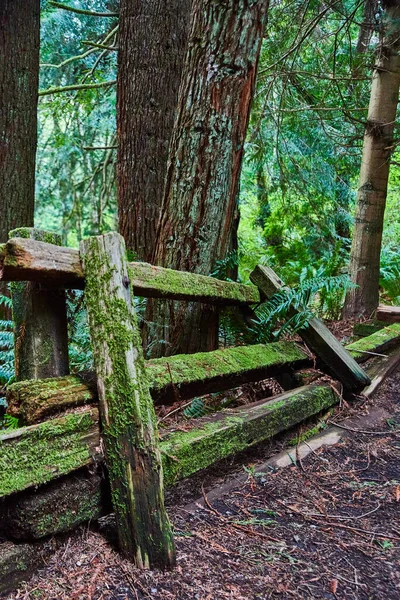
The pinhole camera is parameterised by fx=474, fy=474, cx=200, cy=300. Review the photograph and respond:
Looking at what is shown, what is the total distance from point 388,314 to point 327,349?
9.30ft

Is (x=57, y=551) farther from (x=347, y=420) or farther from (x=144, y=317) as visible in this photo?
(x=347, y=420)

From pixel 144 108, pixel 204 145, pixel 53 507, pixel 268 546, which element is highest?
Answer: pixel 144 108

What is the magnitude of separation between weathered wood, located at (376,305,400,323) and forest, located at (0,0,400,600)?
4 cm

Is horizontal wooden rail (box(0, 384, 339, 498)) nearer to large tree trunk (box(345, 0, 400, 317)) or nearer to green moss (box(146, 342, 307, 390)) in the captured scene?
green moss (box(146, 342, 307, 390))

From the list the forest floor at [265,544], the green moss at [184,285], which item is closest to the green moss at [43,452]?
the forest floor at [265,544]

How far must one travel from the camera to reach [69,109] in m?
7.66

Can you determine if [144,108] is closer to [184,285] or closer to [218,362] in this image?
[184,285]

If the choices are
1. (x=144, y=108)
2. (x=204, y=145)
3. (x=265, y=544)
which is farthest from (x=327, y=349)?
(x=144, y=108)

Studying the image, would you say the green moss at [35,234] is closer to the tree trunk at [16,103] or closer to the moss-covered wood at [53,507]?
the moss-covered wood at [53,507]

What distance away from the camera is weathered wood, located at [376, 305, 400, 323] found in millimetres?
6254

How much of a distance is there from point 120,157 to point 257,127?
9.32 ft

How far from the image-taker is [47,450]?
1.86 m

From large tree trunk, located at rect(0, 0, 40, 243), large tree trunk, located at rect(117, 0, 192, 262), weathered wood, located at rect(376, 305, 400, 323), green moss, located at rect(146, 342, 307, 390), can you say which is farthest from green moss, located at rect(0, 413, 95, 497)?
weathered wood, located at rect(376, 305, 400, 323)

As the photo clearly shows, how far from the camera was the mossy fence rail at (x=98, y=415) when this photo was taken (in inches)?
71.7
